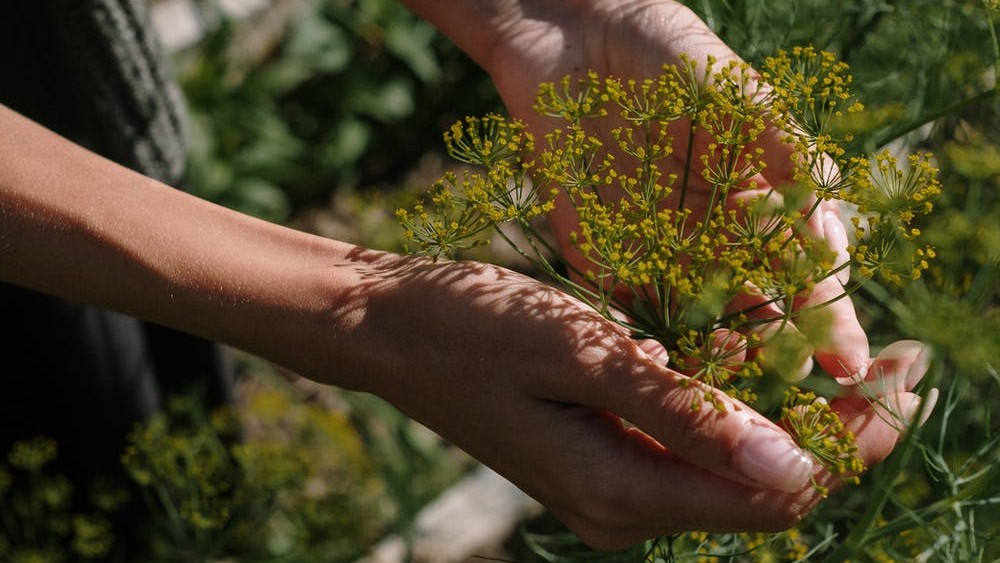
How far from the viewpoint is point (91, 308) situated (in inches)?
87.1

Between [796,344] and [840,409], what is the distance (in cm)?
30

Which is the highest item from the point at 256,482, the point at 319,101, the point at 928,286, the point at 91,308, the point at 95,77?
the point at 95,77

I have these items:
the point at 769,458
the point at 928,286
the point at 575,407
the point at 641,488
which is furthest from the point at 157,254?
the point at 928,286

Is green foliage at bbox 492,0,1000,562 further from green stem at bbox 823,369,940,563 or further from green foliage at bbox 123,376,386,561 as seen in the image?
green foliage at bbox 123,376,386,561

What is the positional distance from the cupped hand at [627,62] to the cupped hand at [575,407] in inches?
4.8

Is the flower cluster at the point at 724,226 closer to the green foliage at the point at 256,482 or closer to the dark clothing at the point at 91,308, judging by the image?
the dark clothing at the point at 91,308

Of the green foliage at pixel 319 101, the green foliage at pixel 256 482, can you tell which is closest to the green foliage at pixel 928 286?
the green foliage at pixel 256 482

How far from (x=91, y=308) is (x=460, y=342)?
4.36 ft

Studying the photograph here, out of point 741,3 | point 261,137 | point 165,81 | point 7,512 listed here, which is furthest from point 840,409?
point 261,137

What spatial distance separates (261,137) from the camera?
347 centimetres

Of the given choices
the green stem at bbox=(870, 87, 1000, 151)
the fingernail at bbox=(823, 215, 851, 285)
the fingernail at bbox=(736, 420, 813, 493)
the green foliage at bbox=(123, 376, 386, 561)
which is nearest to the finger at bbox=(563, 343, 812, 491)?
the fingernail at bbox=(736, 420, 813, 493)

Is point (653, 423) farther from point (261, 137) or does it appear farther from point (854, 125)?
point (261, 137)

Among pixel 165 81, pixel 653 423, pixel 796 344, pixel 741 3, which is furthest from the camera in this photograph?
pixel 165 81

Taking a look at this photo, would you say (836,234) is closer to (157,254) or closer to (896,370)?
(896,370)
